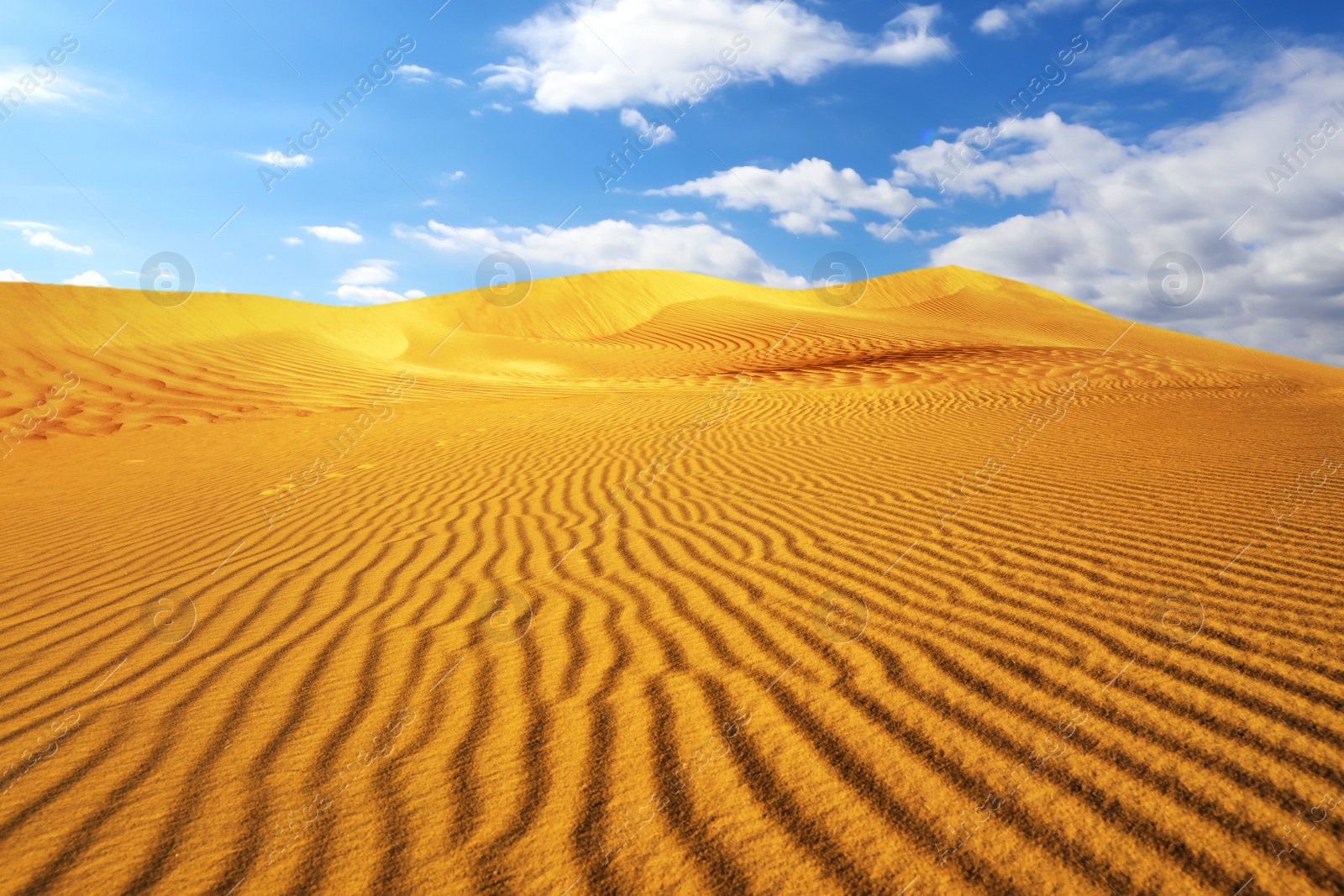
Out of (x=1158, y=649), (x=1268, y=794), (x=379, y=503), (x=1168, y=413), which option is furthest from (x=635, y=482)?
(x=1168, y=413)

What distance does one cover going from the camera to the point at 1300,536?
165 inches

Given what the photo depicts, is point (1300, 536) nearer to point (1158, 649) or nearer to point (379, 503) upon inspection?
point (1158, 649)

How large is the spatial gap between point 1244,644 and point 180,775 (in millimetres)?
4201

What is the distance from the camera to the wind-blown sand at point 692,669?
6.44ft

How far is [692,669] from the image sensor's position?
3.02 metres

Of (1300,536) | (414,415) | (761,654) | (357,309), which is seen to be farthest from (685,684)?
(357,309)

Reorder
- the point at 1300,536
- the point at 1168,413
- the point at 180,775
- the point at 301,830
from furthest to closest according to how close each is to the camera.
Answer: the point at 1168,413 < the point at 1300,536 < the point at 180,775 < the point at 301,830

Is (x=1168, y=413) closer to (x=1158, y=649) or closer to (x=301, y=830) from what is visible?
(x=1158, y=649)

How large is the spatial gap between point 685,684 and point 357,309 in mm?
33750

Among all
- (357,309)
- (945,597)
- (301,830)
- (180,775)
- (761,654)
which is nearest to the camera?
(301,830)

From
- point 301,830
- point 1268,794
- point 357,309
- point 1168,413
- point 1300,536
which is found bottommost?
point 301,830

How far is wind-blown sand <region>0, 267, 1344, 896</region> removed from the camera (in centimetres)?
196

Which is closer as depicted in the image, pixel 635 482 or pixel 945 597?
pixel 945 597

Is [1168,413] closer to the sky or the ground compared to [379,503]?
closer to the sky
